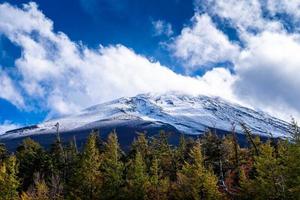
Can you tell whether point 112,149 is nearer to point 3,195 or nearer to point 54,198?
point 54,198

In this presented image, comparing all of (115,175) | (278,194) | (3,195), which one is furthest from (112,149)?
(278,194)

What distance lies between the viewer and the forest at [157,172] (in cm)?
6700

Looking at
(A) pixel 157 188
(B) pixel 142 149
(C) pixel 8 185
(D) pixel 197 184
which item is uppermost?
(B) pixel 142 149

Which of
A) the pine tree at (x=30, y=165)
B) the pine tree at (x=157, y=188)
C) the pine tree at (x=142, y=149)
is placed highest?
the pine tree at (x=142, y=149)

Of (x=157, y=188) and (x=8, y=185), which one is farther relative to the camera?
(x=157, y=188)

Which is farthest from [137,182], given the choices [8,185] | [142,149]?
[8,185]

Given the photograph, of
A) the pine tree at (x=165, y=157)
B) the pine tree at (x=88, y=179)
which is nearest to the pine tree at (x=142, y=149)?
the pine tree at (x=165, y=157)

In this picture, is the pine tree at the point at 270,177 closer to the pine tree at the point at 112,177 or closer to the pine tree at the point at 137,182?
the pine tree at the point at 137,182

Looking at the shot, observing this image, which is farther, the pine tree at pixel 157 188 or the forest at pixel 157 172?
the pine tree at pixel 157 188

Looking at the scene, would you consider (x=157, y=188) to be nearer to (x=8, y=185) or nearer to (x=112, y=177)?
(x=112, y=177)

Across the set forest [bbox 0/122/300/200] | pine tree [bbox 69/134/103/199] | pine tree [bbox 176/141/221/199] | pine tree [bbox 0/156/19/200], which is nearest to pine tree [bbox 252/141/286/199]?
forest [bbox 0/122/300/200]

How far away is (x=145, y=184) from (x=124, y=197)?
4897 mm

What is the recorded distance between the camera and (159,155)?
324 feet

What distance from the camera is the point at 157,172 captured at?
306 feet
